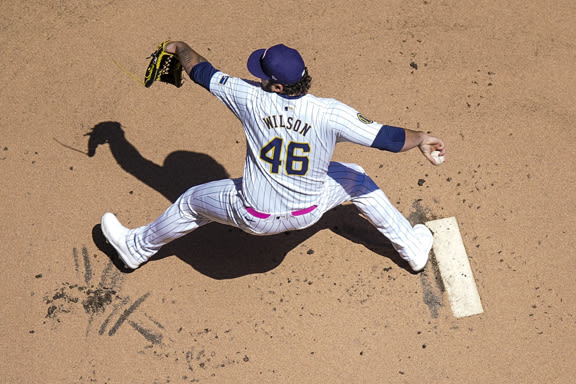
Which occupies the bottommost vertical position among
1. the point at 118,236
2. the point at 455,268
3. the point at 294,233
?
the point at 455,268

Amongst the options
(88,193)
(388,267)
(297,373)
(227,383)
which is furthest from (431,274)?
(88,193)

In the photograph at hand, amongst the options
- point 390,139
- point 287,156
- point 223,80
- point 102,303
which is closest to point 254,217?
point 287,156

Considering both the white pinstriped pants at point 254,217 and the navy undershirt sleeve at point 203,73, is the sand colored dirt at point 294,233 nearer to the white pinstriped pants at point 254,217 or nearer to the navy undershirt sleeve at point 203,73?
the white pinstriped pants at point 254,217

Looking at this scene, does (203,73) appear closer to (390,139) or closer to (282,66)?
(282,66)

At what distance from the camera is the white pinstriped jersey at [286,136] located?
386cm

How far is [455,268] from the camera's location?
504 centimetres

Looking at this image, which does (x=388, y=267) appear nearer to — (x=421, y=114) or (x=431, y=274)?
(x=431, y=274)

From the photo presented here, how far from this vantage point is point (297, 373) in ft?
15.5

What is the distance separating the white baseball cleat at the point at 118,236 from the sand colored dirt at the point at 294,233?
0.20m

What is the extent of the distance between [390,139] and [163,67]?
62.8 inches

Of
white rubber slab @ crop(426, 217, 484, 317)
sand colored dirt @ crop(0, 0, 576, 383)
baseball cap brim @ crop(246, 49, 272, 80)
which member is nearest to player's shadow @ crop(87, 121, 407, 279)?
sand colored dirt @ crop(0, 0, 576, 383)

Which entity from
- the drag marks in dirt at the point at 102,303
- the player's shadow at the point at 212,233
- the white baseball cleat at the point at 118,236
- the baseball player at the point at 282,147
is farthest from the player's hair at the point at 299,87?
the drag marks in dirt at the point at 102,303

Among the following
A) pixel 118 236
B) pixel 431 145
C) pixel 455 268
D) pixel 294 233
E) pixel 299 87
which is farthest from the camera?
pixel 294 233

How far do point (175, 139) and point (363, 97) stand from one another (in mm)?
1623
